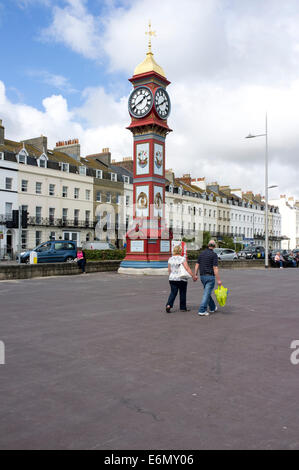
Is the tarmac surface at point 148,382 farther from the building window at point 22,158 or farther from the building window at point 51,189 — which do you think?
the building window at point 51,189

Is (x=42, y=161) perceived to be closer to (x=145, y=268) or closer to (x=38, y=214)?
(x=38, y=214)

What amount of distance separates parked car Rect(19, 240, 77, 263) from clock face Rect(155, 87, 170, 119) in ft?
36.2

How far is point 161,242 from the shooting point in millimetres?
26594

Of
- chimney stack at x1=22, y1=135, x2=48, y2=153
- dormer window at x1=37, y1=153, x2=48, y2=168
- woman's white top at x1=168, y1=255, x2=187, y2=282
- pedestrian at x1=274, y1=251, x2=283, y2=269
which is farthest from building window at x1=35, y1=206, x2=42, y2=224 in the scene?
woman's white top at x1=168, y1=255, x2=187, y2=282

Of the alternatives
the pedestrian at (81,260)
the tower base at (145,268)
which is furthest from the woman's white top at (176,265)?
the tower base at (145,268)

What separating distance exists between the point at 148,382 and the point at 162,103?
24.2 meters

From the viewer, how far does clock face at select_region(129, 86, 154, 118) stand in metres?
26.4

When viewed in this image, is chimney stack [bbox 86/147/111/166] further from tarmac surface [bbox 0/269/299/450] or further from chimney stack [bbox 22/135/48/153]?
tarmac surface [bbox 0/269/299/450]

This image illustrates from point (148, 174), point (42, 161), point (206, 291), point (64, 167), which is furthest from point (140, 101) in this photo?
point (64, 167)

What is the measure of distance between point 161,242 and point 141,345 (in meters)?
19.6

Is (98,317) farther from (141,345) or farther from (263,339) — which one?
(263,339)

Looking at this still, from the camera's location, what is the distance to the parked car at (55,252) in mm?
29844

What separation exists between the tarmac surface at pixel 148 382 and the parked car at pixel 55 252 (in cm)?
2018

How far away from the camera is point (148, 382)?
509cm
